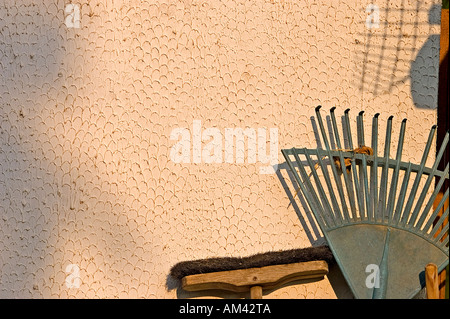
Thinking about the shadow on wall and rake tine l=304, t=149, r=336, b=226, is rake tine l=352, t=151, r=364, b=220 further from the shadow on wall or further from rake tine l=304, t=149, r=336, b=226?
the shadow on wall

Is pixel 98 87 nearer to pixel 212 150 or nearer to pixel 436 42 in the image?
pixel 212 150

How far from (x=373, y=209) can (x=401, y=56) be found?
2.34 ft

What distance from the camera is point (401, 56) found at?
334 centimetres

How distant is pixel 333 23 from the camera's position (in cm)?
328

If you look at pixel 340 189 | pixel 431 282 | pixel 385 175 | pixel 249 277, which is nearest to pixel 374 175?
pixel 385 175

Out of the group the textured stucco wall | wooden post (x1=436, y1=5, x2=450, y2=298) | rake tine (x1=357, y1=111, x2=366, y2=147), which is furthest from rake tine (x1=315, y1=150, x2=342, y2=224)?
wooden post (x1=436, y1=5, x2=450, y2=298)

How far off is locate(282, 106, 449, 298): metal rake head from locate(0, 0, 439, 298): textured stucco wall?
0.10 meters

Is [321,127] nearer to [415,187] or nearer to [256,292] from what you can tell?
[415,187]

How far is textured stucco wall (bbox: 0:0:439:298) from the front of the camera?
3.08 meters

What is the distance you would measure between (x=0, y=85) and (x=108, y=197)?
2.20 ft

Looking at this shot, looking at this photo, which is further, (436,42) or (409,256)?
(436,42)

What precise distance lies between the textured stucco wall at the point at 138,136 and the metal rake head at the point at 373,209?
0.10 m
